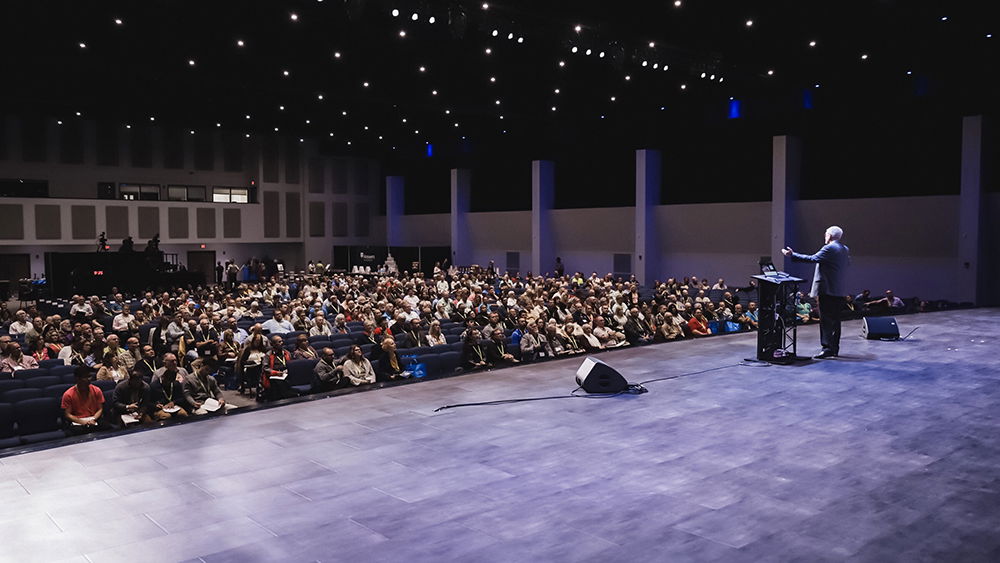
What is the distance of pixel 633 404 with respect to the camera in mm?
7867

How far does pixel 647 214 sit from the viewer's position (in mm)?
28172

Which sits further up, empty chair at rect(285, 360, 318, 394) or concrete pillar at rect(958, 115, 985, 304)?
concrete pillar at rect(958, 115, 985, 304)

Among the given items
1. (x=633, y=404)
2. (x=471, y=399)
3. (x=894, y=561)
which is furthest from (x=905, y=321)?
(x=894, y=561)

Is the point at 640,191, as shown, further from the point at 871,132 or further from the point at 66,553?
the point at 66,553

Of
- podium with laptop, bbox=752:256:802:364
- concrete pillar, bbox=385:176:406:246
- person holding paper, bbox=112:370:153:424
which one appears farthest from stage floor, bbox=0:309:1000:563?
concrete pillar, bbox=385:176:406:246

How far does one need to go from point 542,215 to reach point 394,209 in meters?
10.8

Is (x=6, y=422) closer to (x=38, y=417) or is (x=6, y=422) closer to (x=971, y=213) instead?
(x=38, y=417)

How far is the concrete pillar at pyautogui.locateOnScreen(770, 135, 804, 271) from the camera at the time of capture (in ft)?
79.4

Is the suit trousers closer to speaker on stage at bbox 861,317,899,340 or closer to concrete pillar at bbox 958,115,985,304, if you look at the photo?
speaker on stage at bbox 861,317,899,340

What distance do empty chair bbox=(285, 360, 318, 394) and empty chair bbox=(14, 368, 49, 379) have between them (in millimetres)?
3025

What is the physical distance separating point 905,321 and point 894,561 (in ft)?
37.2

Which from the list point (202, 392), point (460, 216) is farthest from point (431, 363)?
point (460, 216)

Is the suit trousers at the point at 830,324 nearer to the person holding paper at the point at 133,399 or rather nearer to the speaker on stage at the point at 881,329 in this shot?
the speaker on stage at the point at 881,329

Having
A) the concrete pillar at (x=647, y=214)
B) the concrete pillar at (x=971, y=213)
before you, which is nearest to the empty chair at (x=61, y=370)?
the concrete pillar at (x=647, y=214)
